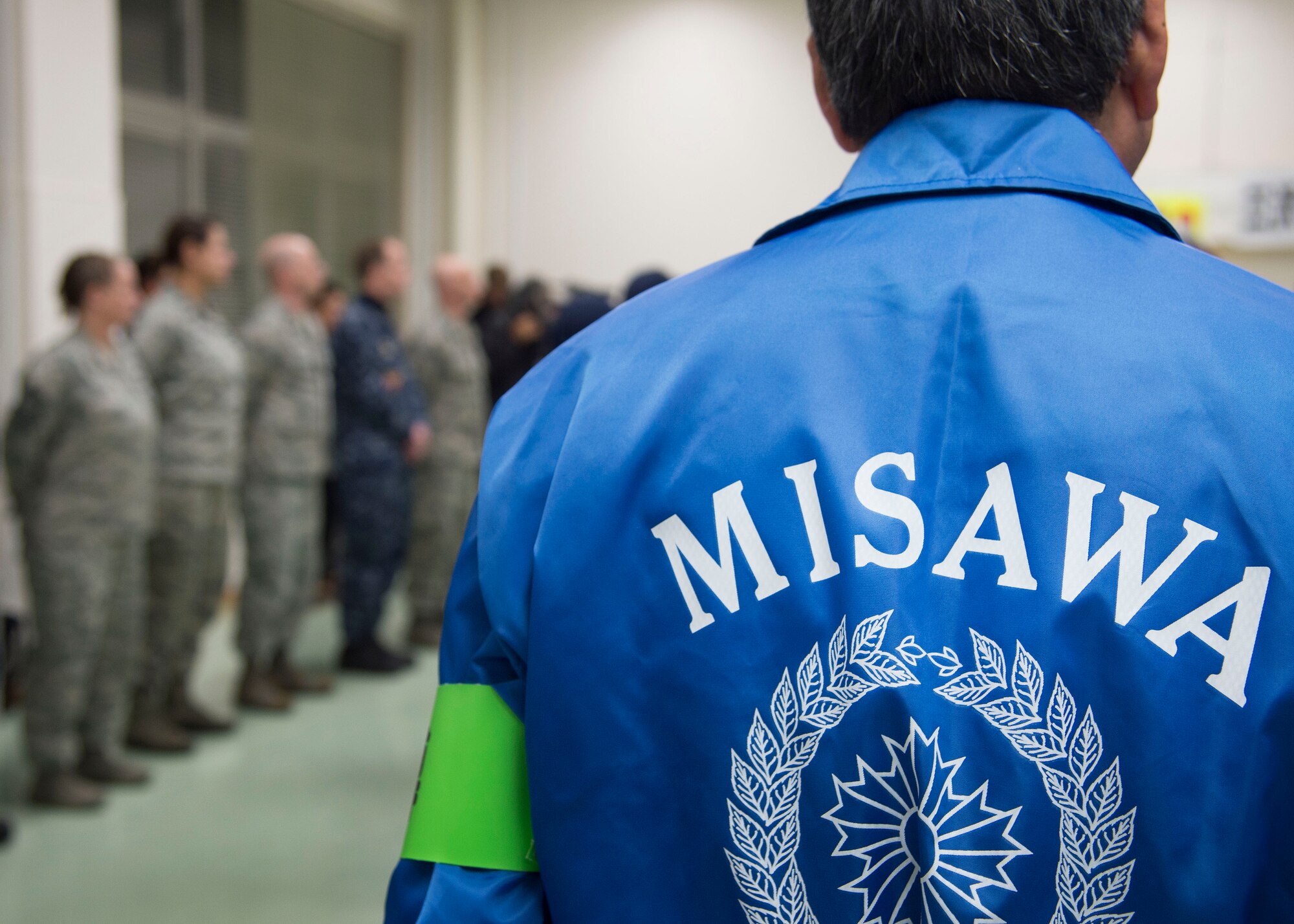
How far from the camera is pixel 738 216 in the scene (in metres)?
7.41

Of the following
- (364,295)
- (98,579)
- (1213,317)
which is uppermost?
(364,295)

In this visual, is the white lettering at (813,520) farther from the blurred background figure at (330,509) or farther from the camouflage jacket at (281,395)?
the blurred background figure at (330,509)

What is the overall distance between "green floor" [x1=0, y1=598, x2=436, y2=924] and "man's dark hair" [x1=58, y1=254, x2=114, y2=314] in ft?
4.36

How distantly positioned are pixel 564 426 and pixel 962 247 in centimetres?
22

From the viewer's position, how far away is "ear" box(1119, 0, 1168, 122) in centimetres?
59

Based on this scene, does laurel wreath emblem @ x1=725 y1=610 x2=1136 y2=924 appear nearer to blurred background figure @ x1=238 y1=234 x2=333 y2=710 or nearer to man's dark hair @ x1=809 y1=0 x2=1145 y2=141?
man's dark hair @ x1=809 y1=0 x2=1145 y2=141

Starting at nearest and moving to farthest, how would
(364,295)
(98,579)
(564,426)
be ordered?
(564,426), (98,579), (364,295)

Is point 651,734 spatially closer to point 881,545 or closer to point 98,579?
point 881,545

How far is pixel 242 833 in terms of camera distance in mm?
2930

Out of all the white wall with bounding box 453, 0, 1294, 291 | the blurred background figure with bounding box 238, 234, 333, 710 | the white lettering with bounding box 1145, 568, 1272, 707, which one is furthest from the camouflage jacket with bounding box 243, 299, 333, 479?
the white lettering with bounding box 1145, 568, 1272, 707

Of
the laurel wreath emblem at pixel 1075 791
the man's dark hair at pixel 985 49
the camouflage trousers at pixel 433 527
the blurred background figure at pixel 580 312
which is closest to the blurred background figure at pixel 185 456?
the camouflage trousers at pixel 433 527

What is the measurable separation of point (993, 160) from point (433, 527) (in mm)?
4358

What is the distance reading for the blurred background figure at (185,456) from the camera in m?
3.47

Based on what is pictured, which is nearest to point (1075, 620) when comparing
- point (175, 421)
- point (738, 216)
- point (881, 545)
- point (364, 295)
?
point (881, 545)
